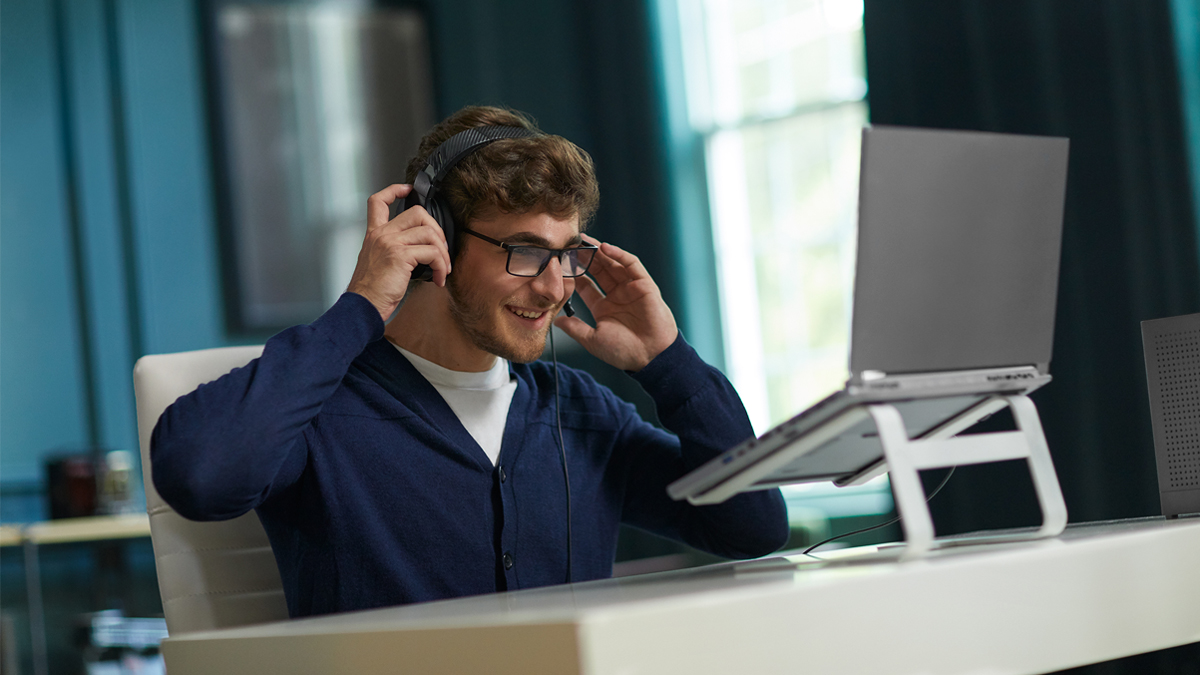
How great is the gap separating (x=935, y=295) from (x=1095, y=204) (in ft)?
6.48

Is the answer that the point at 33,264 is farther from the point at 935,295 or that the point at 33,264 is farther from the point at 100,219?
the point at 935,295

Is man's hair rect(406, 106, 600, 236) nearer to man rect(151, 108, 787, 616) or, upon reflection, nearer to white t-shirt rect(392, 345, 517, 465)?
man rect(151, 108, 787, 616)

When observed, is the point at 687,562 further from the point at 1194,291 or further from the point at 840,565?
the point at 840,565

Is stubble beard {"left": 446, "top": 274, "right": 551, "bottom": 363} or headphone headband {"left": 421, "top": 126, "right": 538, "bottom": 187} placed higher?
headphone headband {"left": 421, "top": 126, "right": 538, "bottom": 187}

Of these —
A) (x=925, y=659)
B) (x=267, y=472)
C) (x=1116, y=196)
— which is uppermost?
(x=1116, y=196)

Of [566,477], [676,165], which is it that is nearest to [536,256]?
[566,477]

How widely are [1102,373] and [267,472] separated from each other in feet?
7.10

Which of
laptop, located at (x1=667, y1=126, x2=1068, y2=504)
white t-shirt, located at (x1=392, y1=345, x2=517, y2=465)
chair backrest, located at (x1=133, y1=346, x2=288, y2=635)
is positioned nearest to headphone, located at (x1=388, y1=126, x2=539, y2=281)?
white t-shirt, located at (x1=392, y1=345, x2=517, y2=465)

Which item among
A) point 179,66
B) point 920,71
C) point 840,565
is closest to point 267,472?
point 840,565

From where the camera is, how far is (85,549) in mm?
3352

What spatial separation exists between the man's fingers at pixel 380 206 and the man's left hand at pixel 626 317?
9.8 inches

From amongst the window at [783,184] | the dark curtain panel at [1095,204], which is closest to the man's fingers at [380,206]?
the dark curtain panel at [1095,204]

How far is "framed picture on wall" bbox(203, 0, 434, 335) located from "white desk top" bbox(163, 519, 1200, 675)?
2.99 metres

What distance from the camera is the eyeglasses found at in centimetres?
143
